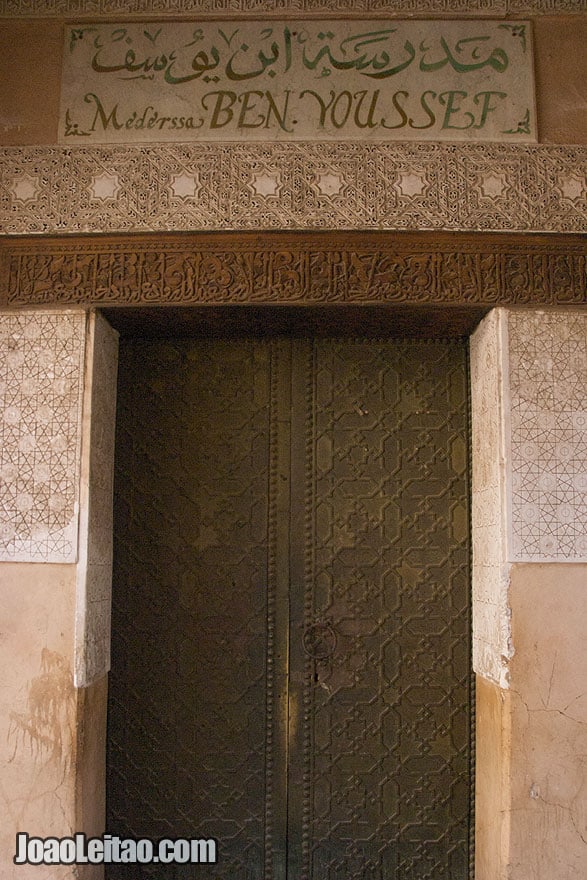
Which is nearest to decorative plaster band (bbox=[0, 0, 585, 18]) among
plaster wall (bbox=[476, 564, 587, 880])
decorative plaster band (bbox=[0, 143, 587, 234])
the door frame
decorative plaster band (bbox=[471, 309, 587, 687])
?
decorative plaster band (bbox=[0, 143, 587, 234])

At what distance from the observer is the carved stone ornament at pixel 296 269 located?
2590 mm

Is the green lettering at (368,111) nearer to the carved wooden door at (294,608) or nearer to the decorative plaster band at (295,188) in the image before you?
the decorative plaster band at (295,188)

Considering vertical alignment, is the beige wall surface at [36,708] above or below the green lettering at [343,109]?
below

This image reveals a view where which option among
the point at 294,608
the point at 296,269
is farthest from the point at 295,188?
the point at 294,608

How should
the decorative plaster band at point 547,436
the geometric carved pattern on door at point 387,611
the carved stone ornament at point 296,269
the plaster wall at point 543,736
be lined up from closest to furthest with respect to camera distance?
the plaster wall at point 543,736, the decorative plaster band at point 547,436, the carved stone ornament at point 296,269, the geometric carved pattern on door at point 387,611

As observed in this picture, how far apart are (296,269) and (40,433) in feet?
3.56

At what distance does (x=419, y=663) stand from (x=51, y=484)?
153cm

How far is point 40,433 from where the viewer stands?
8.30 ft

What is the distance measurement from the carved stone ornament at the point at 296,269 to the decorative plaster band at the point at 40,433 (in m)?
0.13

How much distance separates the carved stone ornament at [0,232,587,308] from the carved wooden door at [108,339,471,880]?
1.20ft

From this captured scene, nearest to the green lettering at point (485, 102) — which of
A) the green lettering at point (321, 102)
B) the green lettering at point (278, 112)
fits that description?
the green lettering at point (321, 102)

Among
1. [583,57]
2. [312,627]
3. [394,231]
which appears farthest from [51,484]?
[583,57]

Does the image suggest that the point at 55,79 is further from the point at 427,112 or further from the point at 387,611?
the point at 387,611

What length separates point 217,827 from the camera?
271 cm
